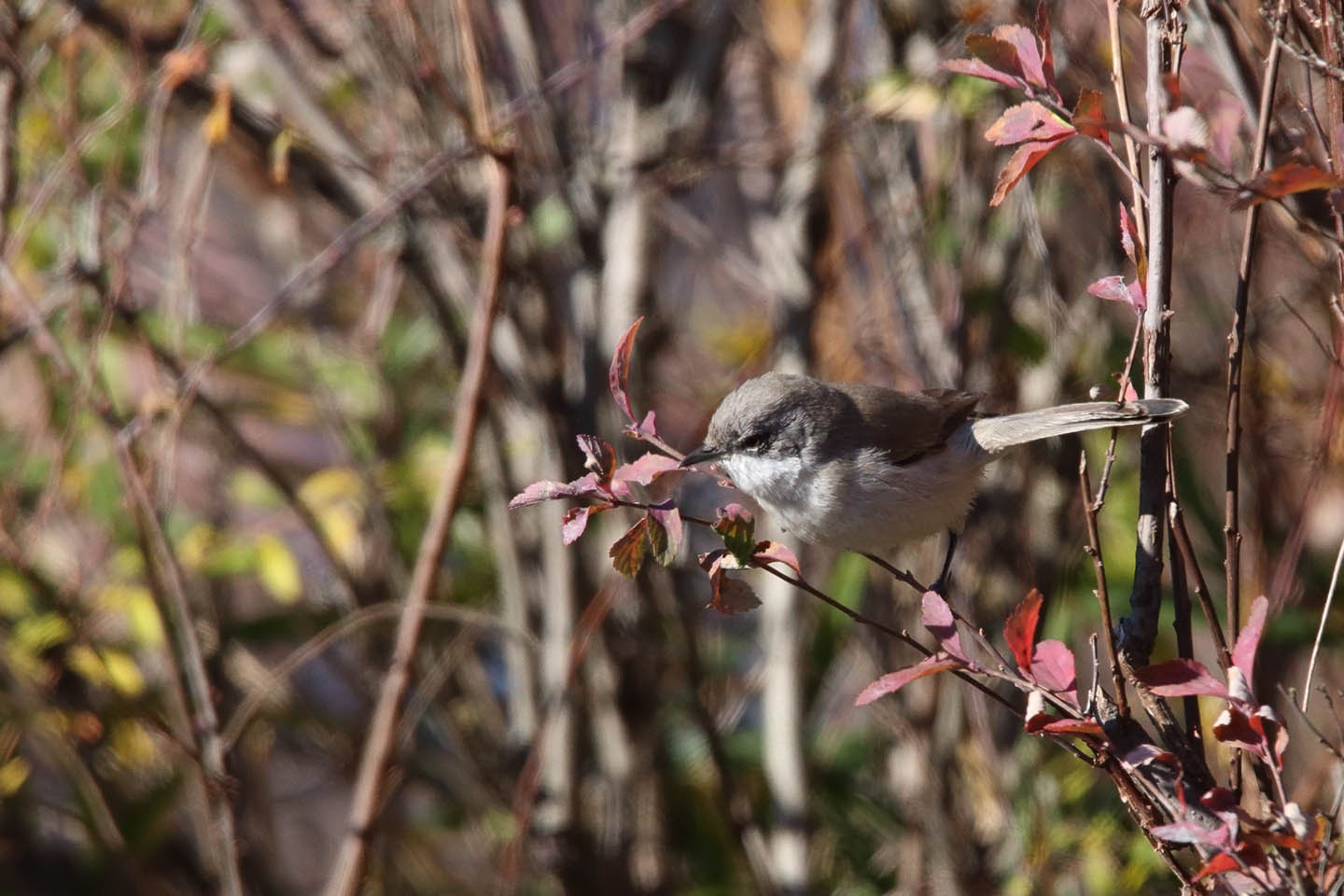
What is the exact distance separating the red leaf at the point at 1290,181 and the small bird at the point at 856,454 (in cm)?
103

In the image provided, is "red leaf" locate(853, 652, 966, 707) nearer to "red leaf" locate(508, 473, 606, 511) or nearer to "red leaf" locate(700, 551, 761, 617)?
"red leaf" locate(700, 551, 761, 617)

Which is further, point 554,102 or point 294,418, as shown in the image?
point 294,418

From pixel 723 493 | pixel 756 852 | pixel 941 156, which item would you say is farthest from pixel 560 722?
pixel 941 156

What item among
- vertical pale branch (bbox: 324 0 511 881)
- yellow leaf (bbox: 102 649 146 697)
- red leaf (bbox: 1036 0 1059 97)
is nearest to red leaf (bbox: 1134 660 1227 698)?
red leaf (bbox: 1036 0 1059 97)

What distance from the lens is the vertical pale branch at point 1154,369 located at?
1.53 meters

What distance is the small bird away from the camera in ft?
7.86

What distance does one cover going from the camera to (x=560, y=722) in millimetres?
3582

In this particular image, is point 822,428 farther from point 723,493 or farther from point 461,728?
point 461,728

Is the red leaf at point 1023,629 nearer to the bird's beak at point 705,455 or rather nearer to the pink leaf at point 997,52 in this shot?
the pink leaf at point 997,52

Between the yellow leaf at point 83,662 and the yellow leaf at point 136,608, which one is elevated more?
the yellow leaf at point 136,608

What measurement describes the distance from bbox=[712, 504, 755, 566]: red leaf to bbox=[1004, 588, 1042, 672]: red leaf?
0.32 m

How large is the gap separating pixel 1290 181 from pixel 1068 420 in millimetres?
922

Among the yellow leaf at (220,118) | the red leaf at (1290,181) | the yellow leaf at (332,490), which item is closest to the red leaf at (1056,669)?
the red leaf at (1290,181)

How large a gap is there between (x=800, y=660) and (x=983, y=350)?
1.03 metres
